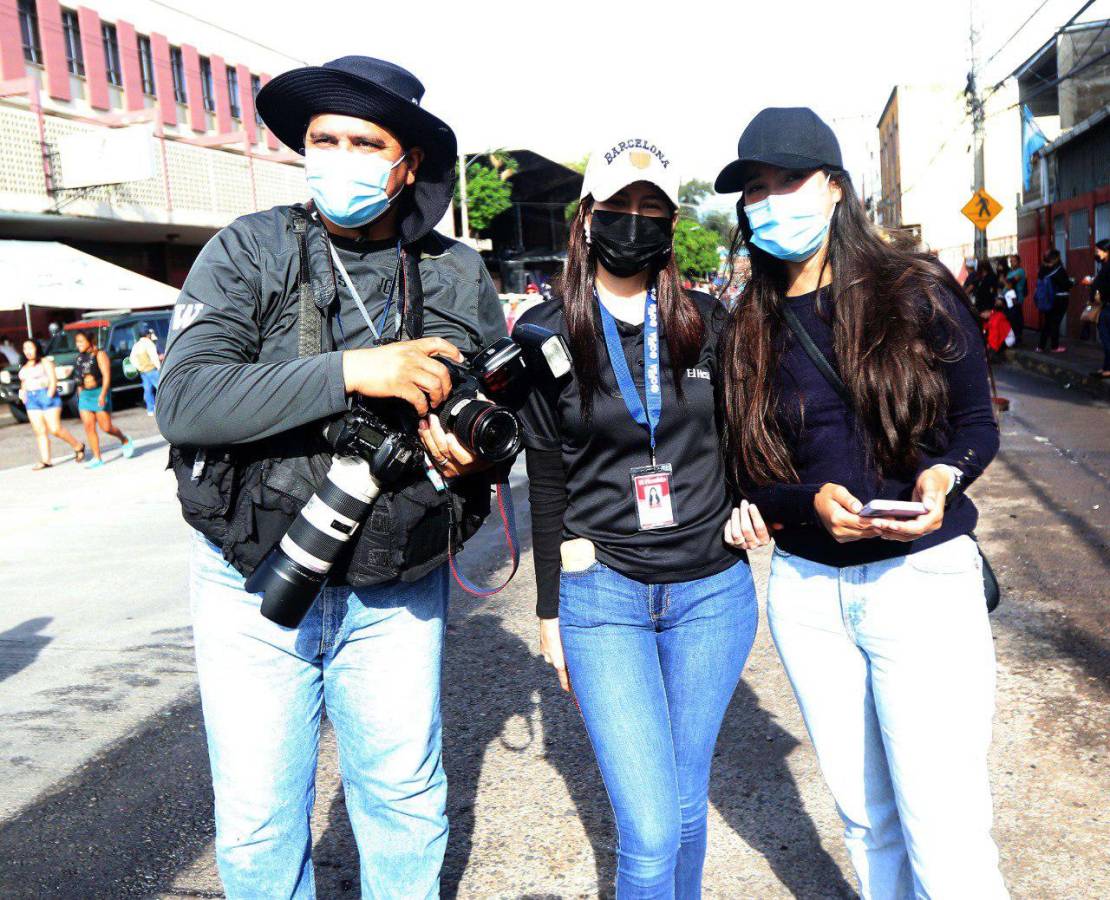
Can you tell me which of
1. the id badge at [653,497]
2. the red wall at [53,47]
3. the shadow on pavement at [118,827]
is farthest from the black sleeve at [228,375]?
the red wall at [53,47]

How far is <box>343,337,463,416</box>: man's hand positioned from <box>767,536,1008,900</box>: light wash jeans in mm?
951

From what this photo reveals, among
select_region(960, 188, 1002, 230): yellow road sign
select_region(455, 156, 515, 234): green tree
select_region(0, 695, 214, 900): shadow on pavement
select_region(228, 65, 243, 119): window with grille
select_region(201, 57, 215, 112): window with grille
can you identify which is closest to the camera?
select_region(0, 695, 214, 900): shadow on pavement

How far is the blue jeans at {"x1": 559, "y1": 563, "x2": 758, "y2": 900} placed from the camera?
230cm

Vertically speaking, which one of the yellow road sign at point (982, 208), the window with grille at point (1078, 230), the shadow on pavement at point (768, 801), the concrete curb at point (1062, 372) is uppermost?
the yellow road sign at point (982, 208)

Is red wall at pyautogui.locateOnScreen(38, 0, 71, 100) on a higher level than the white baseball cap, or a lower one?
higher

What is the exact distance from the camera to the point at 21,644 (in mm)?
5613

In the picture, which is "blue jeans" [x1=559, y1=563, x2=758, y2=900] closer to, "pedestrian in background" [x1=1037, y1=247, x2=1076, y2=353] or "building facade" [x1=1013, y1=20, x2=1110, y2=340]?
"building facade" [x1=1013, y1=20, x2=1110, y2=340]

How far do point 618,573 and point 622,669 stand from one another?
8.4 inches

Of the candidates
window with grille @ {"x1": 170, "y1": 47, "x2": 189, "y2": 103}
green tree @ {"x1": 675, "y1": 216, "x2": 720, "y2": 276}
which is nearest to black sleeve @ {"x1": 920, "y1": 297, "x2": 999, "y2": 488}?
window with grille @ {"x1": 170, "y1": 47, "x2": 189, "y2": 103}

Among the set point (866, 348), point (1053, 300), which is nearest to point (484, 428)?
point (866, 348)

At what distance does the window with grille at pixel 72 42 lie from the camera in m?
30.0

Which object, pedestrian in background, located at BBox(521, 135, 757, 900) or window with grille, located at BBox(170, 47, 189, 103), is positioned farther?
window with grille, located at BBox(170, 47, 189, 103)

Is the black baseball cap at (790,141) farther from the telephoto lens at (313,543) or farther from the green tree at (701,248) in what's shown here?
the green tree at (701,248)

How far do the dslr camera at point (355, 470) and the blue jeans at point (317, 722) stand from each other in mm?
141
